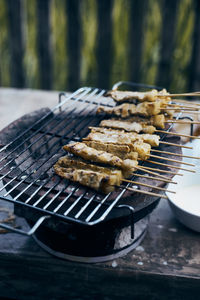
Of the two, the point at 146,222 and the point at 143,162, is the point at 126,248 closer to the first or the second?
the point at 146,222

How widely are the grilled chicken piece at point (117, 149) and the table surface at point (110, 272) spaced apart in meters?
0.78

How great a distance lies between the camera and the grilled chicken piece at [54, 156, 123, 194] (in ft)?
6.57

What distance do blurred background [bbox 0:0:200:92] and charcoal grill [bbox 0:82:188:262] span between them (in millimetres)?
2614

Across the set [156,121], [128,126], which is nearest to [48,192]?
[128,126]

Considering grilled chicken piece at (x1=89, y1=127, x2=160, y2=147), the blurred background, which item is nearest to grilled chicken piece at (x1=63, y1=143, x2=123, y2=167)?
grilled chicken piece at (x1=89, y1=127, x2=160, y2=147)

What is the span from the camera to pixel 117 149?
2.29m

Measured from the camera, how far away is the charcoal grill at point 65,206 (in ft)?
6.42

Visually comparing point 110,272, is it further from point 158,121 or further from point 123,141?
point 158,121

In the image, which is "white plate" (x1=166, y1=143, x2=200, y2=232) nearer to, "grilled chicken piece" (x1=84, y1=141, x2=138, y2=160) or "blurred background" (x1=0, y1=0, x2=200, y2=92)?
"grilled chicken piece" (x1=84, y1=141, x2=138, y2=160)

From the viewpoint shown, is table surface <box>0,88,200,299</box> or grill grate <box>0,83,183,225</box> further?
table surface <box>0,88,200,299</box>

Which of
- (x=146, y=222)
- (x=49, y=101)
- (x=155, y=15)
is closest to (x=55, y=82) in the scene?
(x=49, y=101)

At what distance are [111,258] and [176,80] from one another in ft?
11.5

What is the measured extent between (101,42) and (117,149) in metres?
3.15

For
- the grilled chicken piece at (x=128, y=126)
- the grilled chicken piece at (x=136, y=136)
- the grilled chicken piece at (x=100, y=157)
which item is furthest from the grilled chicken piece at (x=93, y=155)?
the grilled chicken piece at (x=128, y=126)
